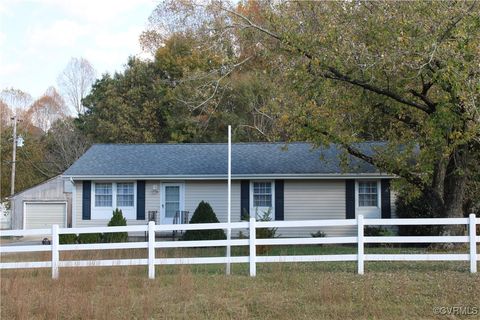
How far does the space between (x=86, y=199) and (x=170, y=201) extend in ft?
11.1

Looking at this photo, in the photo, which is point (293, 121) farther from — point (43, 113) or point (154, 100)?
point (43, 113)

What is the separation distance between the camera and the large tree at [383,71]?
13.3 meters

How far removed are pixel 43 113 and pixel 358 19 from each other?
47127mm

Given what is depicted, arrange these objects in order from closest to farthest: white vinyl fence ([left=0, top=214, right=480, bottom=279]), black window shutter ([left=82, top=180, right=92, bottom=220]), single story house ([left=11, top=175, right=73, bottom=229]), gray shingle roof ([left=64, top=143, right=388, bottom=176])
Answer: white vinyl fence ([left=0, top=214, right=480, bottom=279]), gray shingle roof ([left=64, top=143, right=388, bottom=176]), black window shutter ([left=82, top=180, right=92, bottom=220]), single story house ([left=11, top=175, right=73, bottom=229])

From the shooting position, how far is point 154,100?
38.6 m

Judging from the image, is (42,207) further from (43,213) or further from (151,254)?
(151,254)

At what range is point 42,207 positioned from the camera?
32062 millimetres

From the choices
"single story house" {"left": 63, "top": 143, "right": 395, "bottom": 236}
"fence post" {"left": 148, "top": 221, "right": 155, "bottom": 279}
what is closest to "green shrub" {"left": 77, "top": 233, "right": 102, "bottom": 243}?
"single story house" {"left": 63, "top": 143, "right": 395, "bottom": 236}

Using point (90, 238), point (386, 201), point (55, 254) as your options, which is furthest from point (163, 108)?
point (55, 254)

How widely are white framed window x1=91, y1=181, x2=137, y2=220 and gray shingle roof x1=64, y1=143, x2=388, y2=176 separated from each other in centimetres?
64

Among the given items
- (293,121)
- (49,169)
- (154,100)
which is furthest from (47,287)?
(49,169)

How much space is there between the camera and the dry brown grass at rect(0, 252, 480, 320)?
865 cm

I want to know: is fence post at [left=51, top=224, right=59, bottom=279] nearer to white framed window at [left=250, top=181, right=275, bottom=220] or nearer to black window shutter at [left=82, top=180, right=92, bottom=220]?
black window shutter at [left=82, top=180, right=92, bottom=220]

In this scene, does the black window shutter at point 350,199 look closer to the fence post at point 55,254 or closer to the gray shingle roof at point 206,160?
the gray shingle roof at point 206,160
